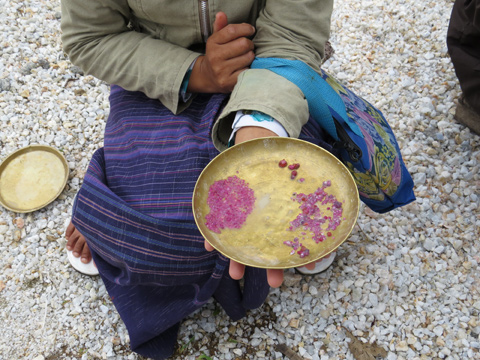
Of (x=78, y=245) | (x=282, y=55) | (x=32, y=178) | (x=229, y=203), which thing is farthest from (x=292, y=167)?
(x=32, y=178)

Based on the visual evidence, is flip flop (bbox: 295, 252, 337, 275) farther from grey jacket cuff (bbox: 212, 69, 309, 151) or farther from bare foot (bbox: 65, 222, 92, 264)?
bare foot (bbox: 65, 222, 92, 264)

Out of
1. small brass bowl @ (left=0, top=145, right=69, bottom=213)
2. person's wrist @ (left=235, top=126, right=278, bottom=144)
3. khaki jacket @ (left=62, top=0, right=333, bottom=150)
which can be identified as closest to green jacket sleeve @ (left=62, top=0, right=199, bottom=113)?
khaki jacket @ (left=62, top=0, right=333, bottom=150)

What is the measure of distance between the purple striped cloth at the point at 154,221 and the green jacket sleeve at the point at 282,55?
0.51ft

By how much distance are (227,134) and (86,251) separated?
3.34ft

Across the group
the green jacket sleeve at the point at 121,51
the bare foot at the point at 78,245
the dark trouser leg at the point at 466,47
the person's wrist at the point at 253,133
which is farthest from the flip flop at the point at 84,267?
the dark trouser leg at the point at 466,47

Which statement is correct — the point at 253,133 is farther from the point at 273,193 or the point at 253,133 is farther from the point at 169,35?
the point at 169,35

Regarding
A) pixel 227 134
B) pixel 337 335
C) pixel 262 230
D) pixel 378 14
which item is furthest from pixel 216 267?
pixel 378 14

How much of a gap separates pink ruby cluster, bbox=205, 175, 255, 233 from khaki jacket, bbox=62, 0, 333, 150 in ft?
0.67

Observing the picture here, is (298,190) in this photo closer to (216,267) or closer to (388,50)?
(216,267)

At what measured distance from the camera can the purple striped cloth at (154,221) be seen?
4.61 ft

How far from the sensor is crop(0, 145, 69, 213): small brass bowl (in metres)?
2.24

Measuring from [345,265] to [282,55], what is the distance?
1.03m

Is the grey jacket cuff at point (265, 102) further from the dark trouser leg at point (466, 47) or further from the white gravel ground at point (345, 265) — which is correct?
the dark trouser leg at point (466, 47)

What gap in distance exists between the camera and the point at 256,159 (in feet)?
4.15
